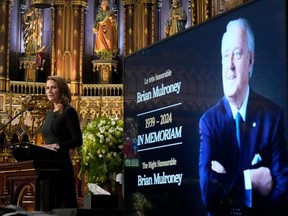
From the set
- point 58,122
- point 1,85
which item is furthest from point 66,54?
point 58,122

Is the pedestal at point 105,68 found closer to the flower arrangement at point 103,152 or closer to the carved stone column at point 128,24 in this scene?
the carved stone column at point 128,24

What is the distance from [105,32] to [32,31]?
182 centimetres

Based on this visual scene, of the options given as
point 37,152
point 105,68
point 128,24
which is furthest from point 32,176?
point 128,24

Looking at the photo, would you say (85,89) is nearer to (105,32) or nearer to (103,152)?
(105,32)

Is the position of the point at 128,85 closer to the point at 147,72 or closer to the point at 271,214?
the point at 147,72

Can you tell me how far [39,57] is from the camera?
623 inches

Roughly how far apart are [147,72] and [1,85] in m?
12.4

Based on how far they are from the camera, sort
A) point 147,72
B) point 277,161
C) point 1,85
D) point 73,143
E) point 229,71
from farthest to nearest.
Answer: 1. point 1,85
2. point 73,143
3. point 147,72
4. point 229,71
5. point 277,161

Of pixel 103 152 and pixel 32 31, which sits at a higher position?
pixel 32 31

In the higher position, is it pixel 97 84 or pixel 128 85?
pixel 97 84

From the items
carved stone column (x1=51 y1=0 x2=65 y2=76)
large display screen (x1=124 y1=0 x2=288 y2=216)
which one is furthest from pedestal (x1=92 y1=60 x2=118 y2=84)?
large display screen (x1=124 y1=0 x2=288 y2=216)

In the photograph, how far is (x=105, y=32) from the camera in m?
16.3

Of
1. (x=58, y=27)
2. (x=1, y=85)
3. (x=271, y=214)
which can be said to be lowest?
(x=271, y=214)

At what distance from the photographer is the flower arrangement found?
6871 mm
